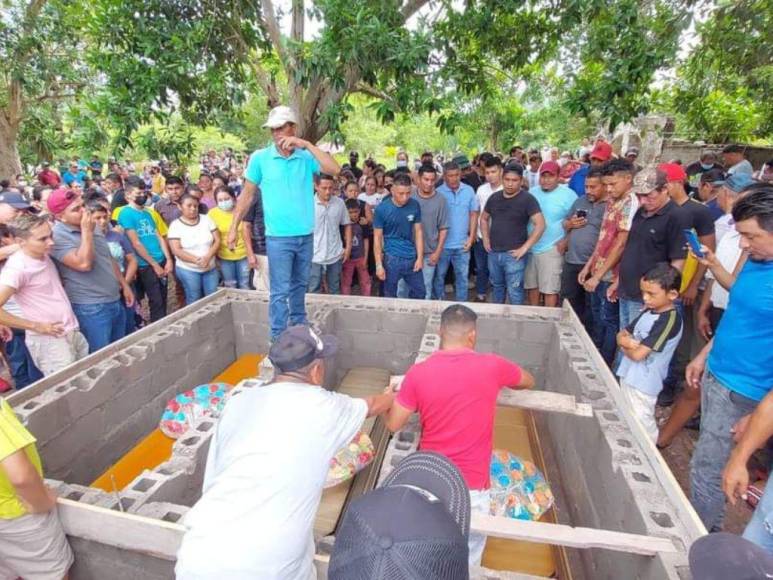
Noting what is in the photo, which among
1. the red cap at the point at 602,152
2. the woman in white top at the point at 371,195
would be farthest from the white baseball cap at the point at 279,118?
the red cap at the point at 602,152

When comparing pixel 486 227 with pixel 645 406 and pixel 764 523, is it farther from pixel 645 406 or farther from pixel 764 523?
pixel 764 523

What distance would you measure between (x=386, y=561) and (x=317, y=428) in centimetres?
86

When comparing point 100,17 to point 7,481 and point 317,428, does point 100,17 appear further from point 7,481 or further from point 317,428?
point 317,428

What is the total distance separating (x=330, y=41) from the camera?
471 centimetres

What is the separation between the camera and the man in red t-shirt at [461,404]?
2.23 meters

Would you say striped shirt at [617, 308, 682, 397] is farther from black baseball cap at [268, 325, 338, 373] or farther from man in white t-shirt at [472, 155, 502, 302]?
man in white t-shirt at [472, 155, 502, 302]

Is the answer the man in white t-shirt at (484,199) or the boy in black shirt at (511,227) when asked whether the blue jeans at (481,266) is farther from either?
the boy in black shirt at (511,227)

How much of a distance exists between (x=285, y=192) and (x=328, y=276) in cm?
245

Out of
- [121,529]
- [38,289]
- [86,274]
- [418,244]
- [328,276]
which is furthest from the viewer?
[328,276]

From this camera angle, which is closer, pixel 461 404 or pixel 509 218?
pixel 461 404

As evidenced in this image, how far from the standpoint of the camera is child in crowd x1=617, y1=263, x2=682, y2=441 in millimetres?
3098

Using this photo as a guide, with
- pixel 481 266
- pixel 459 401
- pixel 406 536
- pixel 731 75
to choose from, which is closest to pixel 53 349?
pixel 459 401

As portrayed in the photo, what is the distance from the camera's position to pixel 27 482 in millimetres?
1927

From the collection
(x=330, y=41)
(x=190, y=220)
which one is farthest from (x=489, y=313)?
(x=190, y=220)
